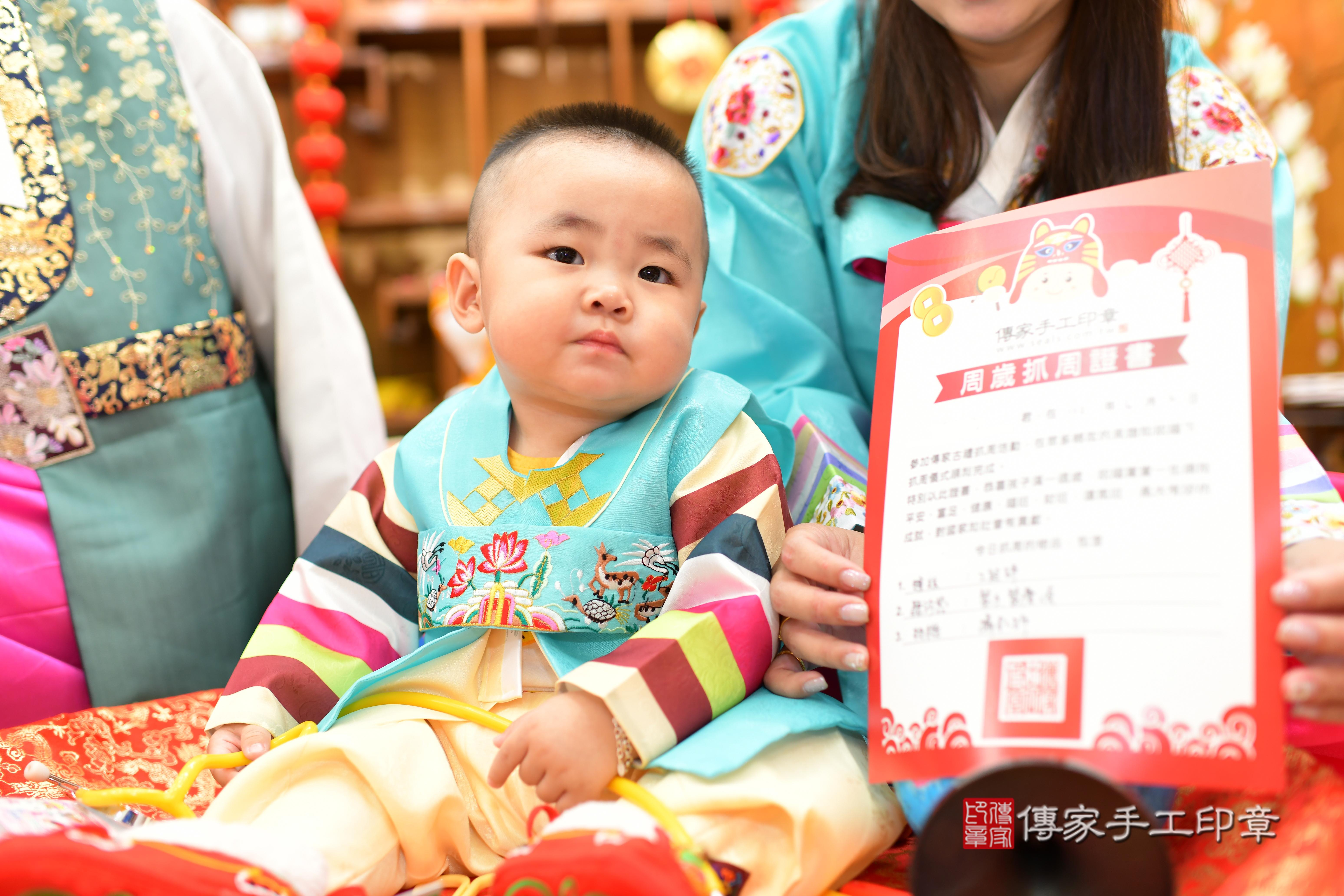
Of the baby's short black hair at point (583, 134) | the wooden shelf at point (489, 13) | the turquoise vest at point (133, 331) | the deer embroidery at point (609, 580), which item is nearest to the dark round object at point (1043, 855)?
the deer embroidery at point (609, 580)

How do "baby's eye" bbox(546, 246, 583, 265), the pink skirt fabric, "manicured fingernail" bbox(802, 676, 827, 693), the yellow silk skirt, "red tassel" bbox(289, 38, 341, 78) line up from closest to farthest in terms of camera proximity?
the yellow silk skirt < "manicured fingernail" bbox(802, 676, 827, 693) < "baby's eye" bbox(546, 246, 583, 265) < the pink skirt fabric < "red tassel" bbox(289, 38, 341, 78)

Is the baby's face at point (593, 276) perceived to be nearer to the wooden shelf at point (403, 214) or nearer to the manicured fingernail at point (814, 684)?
the manicured fingernail at point (814, 684)

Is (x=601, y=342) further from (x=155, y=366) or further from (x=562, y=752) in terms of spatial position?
(x=155, y=366)

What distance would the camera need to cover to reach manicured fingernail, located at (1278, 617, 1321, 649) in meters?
0.51

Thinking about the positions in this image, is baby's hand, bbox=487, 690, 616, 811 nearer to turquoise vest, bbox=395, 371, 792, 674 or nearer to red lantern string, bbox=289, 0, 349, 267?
turquoise vest, bbox=395, 371, 792, 674

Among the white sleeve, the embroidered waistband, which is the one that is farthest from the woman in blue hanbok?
the embroidered waistband

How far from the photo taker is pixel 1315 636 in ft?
1.68

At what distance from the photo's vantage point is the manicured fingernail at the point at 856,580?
648 millimetres

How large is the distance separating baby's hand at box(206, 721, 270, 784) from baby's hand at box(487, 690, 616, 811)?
0.20 metres

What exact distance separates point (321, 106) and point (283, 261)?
2207mm

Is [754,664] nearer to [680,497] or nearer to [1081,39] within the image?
[680,497]

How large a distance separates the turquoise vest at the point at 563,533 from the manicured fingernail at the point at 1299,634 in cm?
29

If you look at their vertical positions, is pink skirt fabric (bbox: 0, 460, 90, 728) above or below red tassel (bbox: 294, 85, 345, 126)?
below

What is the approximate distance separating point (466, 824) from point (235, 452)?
0.59 meters
